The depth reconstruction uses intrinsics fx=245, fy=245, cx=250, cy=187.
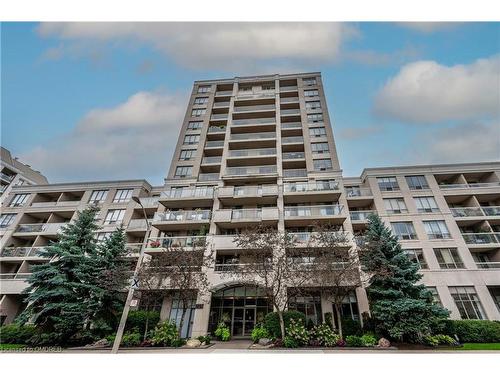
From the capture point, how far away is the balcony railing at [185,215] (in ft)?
81.1

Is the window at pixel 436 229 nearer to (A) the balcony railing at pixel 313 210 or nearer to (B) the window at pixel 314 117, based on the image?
(A) the balcony railing at pixel 313 210

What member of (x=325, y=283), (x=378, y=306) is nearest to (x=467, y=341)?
(x=378, y=306)

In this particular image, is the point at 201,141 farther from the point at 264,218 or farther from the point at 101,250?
the point at 101,250

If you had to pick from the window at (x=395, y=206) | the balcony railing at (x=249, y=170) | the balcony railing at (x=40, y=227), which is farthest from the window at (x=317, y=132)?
the balcony railing at (x=40, y=227)

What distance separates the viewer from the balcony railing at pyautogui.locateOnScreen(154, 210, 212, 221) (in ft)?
81.1

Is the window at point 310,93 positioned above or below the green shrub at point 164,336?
above

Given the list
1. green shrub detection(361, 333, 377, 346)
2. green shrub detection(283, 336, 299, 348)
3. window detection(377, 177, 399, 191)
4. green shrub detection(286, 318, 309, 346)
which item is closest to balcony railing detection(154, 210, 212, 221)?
green shrub detection(286, 318, 309, 346)

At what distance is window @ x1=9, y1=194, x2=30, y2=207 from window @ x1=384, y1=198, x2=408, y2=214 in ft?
141

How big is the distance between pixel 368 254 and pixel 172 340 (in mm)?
15407

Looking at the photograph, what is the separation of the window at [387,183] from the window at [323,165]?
5.52m

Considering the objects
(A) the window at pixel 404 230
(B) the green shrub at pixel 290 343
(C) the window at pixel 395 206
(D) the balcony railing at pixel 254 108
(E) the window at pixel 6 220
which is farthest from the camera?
(D) the balcony railing at pixel 254 108

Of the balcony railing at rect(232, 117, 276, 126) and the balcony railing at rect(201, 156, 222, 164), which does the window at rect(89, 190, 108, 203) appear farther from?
the balcony railing at rect(232, 117, 276, 126)

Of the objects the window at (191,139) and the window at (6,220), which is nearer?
the window at (6,220)

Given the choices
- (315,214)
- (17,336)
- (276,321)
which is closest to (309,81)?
(315,214)
